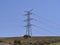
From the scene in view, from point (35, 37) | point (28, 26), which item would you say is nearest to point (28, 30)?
point (28, 26)

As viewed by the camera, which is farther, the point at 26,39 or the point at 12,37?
the point at 12,37

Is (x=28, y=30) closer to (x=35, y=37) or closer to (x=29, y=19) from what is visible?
(x=29, y=19)

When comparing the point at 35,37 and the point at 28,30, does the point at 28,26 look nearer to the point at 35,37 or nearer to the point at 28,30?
the point at 28,30

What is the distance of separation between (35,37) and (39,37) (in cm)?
134

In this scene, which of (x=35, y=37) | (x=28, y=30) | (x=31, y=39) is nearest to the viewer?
(x=28, y=30)

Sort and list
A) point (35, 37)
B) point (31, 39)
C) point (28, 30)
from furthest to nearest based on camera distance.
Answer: point (35, 37)
point (31, 39)
point (28, 30)

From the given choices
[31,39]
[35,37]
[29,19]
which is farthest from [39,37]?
[29,19]

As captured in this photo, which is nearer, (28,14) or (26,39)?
(28,14)

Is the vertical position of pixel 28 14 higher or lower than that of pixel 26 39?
higher

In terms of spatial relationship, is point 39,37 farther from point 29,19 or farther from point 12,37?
point 29,19

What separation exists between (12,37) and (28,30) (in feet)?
53.8

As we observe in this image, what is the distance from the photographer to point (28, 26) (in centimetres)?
5509

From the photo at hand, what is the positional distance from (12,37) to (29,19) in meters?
15.0

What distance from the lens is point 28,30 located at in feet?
178
